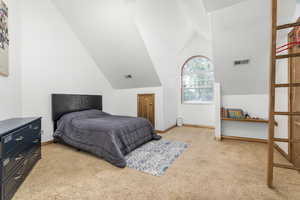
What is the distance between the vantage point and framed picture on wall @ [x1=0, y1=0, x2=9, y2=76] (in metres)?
1.79

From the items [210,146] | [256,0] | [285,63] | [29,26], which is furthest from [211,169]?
[29,26]

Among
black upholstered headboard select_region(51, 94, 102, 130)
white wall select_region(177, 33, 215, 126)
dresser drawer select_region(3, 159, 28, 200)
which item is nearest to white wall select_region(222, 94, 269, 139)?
white wall select_region(177, 33, 215, 126)

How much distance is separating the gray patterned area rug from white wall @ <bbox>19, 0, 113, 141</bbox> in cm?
211

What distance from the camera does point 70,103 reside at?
10.3 ft

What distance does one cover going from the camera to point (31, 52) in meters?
2.58

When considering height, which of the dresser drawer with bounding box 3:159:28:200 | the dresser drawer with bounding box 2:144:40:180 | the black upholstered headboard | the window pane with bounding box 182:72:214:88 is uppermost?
the window pane with bounding box 182:72:214:88

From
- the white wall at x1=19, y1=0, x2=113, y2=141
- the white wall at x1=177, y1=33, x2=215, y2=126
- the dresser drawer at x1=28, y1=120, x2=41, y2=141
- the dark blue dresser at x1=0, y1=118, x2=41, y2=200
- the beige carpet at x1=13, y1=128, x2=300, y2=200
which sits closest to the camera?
the dark blue dresser at x1=0, y1=118, x2=41, y2=200

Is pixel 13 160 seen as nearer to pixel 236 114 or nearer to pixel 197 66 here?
pixel 236 114

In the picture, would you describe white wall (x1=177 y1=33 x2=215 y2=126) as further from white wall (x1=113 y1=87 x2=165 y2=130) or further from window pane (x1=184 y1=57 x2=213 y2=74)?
white wall (x1=113 y1=87 x2=165 y2=130)

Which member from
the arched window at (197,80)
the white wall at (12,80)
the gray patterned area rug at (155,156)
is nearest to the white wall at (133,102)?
the gray patterned area rug at (155,156)

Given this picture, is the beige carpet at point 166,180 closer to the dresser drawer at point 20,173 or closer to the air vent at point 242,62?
the dresser drawer at point 20,173

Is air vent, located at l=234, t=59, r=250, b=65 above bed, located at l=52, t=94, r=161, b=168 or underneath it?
above

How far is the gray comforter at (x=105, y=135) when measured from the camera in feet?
6.54

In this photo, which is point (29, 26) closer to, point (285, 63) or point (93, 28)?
point (93, 28)
